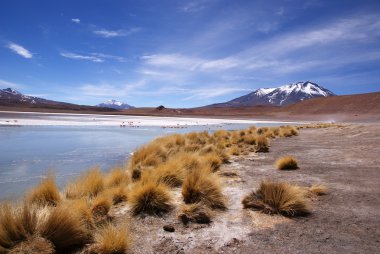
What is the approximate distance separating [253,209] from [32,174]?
14.6 ft

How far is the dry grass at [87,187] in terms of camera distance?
175 inches

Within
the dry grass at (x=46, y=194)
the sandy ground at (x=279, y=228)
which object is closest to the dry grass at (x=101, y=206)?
the sandy ground at (x=279, y=228)

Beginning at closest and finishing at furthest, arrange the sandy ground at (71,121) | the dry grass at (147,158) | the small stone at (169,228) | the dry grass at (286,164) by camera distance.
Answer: the small stone at (169,228)
the dry grass at (286,164)
the dry grass at (147,158)
the sandy ground at (71,121)

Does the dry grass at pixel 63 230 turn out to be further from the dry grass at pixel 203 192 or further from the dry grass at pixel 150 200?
the dry grass at pixel 203 192

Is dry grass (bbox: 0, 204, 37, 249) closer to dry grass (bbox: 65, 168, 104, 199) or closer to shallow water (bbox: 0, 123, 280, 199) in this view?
dry grass (bbox: 65, 168, 104, 199)

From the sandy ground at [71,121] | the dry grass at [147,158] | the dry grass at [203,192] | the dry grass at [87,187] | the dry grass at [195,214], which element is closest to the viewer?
the dry grass at [195,214]

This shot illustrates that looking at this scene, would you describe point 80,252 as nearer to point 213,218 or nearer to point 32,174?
point 213,218

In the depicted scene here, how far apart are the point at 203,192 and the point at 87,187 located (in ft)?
5.73

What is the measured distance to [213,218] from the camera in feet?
12.5

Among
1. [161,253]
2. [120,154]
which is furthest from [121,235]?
[120,154]

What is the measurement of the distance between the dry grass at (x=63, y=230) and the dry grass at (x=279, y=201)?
6.96ft

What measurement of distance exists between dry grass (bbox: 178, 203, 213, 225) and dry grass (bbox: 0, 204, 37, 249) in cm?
161

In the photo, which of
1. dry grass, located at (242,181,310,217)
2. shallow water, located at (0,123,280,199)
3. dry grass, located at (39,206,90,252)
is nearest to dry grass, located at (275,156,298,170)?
dry grass, located at (242,181,310,217)

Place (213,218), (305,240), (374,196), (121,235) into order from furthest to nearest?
(374,196)
(213,218)
(305,240)
(121,235)
